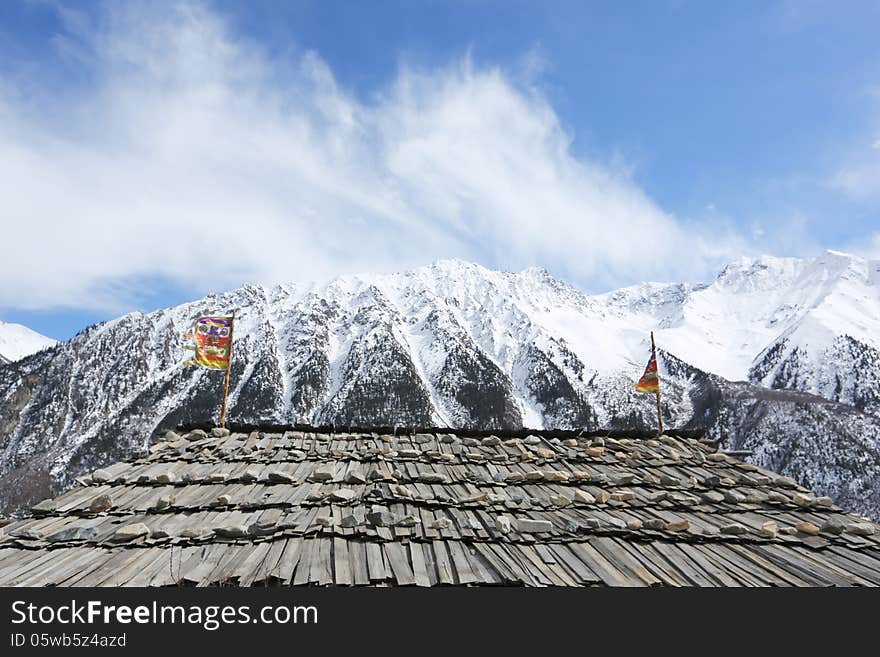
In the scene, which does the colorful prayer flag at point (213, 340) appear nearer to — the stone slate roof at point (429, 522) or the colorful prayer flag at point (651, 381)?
the stone slate roof at point (429, 522)

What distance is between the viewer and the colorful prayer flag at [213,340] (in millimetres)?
14672

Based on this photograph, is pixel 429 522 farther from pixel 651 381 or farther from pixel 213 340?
pixel 651 381

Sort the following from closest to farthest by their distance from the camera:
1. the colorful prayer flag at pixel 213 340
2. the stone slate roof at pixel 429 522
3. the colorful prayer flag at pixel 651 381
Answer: the stone slate roof at pixel 429 522, the colorful prayer flag at pixel 213 340, the colorful prayer flag at pixel 651 381

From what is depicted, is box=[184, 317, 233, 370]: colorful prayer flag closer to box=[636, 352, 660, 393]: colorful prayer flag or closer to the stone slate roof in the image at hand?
the stone slate roof

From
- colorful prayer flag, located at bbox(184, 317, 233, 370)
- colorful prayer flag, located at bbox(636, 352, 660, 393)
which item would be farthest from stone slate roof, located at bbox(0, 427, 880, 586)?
colorful prayer flag, located at bbox(636, 352, 660, 393)

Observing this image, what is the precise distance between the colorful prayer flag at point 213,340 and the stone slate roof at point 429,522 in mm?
4428

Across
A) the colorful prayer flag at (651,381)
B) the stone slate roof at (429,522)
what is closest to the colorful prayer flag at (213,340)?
the stone slate roof at (429,522)

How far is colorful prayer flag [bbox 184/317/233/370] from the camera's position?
48.1 feet

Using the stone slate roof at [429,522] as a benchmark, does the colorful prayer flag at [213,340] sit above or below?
above

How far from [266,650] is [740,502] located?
24.7ft

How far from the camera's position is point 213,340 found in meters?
14.8

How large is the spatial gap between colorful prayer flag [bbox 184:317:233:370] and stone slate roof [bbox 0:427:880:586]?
4.43 meters

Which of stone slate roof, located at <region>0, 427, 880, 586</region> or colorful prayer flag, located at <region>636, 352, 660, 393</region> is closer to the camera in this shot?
stone slate roof, located at <region>0, 427, 880, 586</region>

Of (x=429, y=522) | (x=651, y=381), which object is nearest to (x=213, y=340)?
(x=429, y=522)
